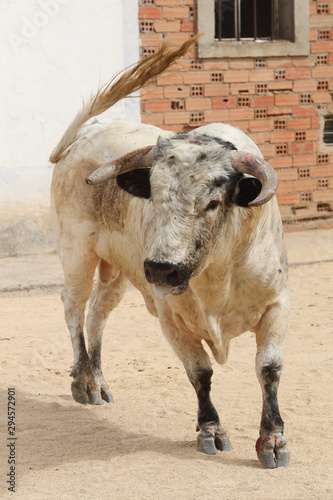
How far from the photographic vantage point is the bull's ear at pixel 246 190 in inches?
155

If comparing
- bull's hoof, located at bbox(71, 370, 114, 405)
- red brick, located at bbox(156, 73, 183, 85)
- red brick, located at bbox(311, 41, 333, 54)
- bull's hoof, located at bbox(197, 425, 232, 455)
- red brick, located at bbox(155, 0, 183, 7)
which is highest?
red brick, located at bbox(155, 0, 183, 7)

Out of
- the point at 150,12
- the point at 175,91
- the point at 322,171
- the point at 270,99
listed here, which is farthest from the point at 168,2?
the point at 322,171

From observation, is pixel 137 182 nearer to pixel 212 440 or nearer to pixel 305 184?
pixel 212 440

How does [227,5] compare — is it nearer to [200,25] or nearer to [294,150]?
[200,25]

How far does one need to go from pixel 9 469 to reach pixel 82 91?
245 inches

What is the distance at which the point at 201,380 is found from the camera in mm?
4453

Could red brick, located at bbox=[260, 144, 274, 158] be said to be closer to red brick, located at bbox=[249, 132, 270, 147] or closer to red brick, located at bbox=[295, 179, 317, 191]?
red brick, located at bbox=[249, 132, 270, 147]

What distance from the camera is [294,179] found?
35.2ft

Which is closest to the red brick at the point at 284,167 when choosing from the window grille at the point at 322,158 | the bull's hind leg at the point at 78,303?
the window grille at the point at 322,158

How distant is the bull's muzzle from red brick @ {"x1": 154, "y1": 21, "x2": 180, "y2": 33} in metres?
6.73

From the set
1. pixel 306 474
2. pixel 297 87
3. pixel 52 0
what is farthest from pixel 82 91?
pixel 306 474

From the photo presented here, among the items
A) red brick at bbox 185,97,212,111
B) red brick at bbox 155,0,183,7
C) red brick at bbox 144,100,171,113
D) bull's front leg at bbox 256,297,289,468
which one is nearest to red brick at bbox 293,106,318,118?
red brick at bbox 185,97,212,111

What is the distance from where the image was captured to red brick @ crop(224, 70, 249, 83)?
33.8ft

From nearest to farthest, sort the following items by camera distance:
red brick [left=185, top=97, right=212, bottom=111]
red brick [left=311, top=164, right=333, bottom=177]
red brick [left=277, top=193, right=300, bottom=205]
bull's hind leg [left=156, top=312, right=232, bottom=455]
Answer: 1. bull's hind leg [left=156, top=312, right=232, bottom=455]
2. red brick [left=185, top=97, right=212, bottom=111]
3. red brick [left=277, top=193, right=300, bottom=205]
4. red brick [left=311, top=164, right=333, bottom=177]
